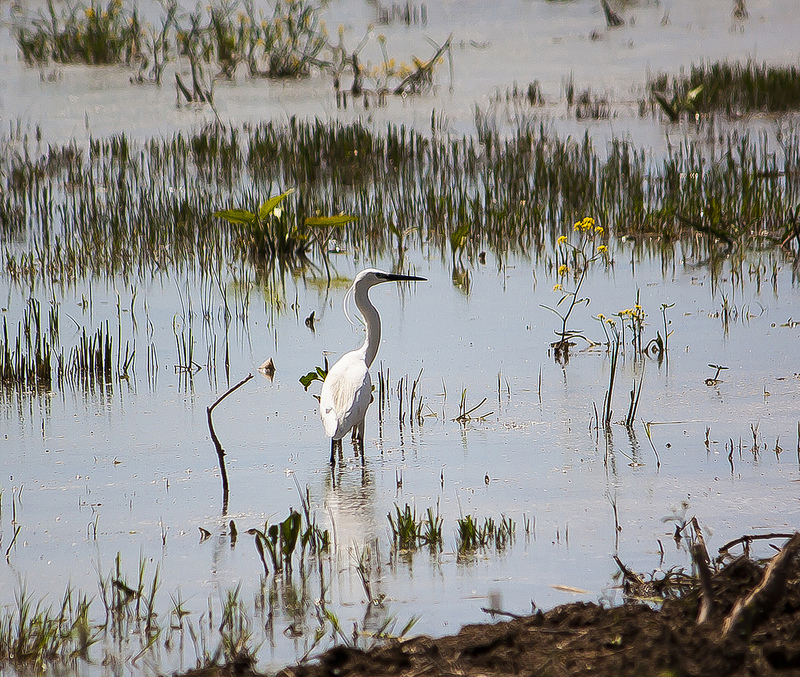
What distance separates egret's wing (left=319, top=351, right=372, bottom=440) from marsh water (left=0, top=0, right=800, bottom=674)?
21 centimetres

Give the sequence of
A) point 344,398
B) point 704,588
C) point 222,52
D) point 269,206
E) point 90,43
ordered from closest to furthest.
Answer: point 704,588 < point 344,398 < point 269,206 < point 222,52 < point 90,43

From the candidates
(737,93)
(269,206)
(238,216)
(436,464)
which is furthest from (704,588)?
(737,93)

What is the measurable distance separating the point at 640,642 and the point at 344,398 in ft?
8.12

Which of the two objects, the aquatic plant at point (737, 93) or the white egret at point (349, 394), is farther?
the aquatic plant at point (737, 93)

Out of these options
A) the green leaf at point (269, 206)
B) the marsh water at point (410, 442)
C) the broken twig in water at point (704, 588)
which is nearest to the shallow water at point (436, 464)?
the marsh water at point (410, 442)

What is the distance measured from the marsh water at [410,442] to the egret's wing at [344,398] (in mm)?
212

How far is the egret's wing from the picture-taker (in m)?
4.82

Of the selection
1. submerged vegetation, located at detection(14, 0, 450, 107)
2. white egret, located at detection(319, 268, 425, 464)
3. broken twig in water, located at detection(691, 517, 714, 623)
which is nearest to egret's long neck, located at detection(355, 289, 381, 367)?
white egret, located at detection(319, 268, 425, 464)

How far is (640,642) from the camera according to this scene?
2717 mm

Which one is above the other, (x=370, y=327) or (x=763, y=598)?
(x=370, y=327)

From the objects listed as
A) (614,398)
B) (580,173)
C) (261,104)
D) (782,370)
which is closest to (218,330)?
(614,398)

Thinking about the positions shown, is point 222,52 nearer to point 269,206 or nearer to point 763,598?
point 269,206

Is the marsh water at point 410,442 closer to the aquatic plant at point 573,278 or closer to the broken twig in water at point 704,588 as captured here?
the aquatic plant at point 573,278

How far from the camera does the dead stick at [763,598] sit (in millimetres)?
2713
